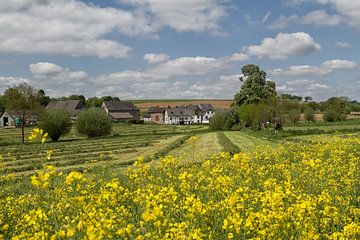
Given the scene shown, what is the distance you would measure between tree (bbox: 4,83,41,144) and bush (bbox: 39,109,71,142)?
2.72 m

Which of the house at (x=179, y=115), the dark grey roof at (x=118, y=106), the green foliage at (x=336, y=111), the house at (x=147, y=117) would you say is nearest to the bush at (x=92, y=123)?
the green foliage at (x=336, y=111)

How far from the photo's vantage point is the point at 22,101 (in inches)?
2149

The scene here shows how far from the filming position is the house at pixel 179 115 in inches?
5428

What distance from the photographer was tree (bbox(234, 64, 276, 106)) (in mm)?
70812

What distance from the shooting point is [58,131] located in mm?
53938

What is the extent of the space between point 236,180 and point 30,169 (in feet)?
58.7

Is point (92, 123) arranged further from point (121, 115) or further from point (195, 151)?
point (121, 115)

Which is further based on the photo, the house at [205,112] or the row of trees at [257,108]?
the house at [205,112]

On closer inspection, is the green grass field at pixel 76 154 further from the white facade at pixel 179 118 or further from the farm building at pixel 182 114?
the farm building at pixel 182 114

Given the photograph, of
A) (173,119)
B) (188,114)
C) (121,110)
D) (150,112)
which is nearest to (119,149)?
(121,110)

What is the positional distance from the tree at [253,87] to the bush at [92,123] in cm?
2804

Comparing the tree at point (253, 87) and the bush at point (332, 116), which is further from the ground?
the tree at point (253, 87)

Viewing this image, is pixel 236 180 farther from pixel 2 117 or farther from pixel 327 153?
pixel 2 117

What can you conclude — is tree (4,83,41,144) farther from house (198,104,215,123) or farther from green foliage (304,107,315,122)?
house (198,104,215,123)
